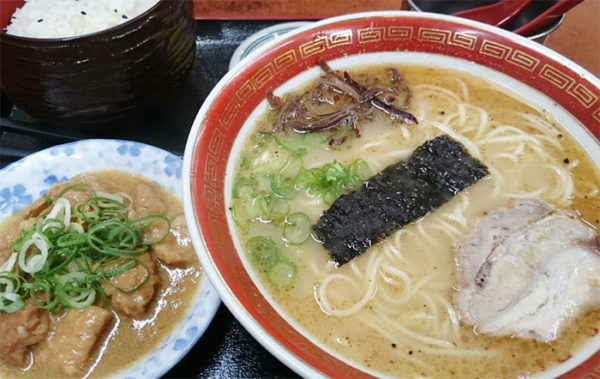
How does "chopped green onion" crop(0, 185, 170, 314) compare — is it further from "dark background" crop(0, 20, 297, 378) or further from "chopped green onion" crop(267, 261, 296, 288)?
"chopped green onion" crop(267, 261, 296, 288)

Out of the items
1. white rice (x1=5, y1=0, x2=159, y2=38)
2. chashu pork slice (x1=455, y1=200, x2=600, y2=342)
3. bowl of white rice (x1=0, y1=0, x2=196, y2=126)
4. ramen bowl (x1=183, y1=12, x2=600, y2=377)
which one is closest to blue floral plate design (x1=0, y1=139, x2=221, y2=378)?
bowl of white rice (x1=0, y1=0, x2=196, y2=126)

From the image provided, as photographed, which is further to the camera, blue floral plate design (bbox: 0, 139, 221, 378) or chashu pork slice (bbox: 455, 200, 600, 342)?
blue floral plate design (bbox: 0, 139, 221, 378)

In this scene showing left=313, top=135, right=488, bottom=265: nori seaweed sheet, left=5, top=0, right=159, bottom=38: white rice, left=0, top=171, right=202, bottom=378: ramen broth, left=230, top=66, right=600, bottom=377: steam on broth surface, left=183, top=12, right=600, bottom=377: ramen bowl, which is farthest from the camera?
left=5, top=0, right=159, bottom=38: white rice

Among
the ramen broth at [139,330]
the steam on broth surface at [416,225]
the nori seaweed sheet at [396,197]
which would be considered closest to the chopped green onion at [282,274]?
the steam on broth surface at [416,225]

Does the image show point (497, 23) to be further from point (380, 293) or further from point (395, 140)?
point (380, 293)

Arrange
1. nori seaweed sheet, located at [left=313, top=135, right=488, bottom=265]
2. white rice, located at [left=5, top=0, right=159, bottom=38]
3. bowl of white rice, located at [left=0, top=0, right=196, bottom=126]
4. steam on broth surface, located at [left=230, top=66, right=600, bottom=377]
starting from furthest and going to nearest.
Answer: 1. white rice, located at [left=5, top=0, right=159, bottom=38]
2. bowl of white rice, located at [left=0, top=0, right=196, bottom=126]
3. nori seaweed sheet, located at [left=313, top=135, right=488, bottom=265]
4. steam on broth surface, located at [left=230, top=66, right=600, bottom=377]

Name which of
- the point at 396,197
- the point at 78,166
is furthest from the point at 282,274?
the point at 78,166
